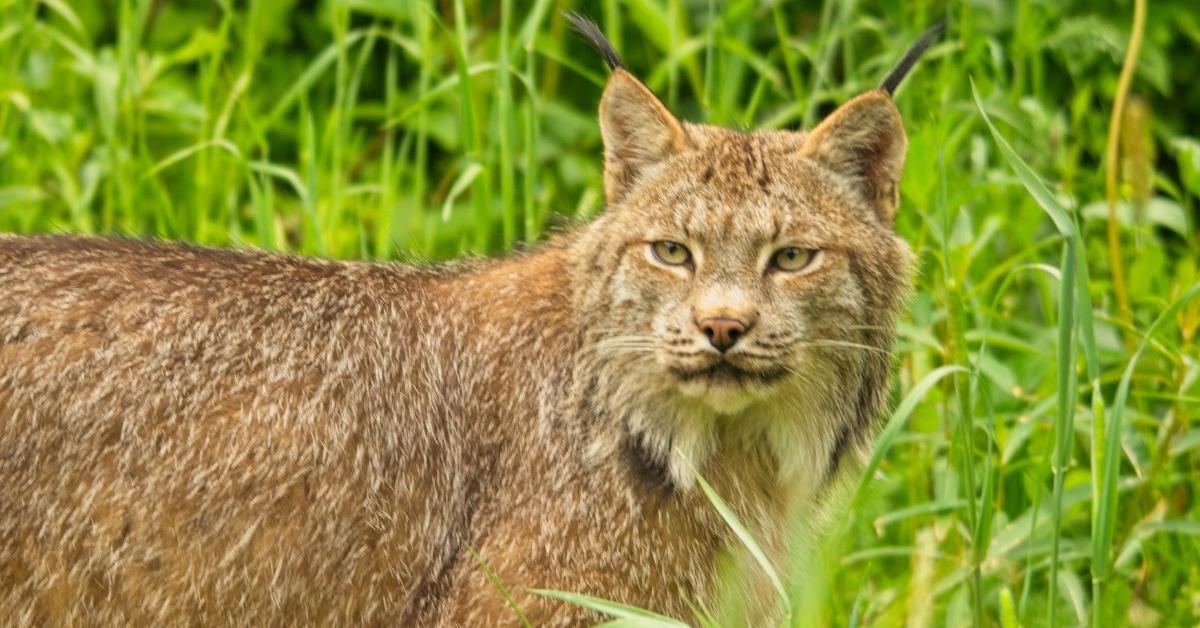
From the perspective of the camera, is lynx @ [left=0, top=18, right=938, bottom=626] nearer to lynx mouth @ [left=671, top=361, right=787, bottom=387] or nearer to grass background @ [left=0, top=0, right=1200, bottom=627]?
lynx mouth @ [left=671, top=361, right=787, bottom=387]

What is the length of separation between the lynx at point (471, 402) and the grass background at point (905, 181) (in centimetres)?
31

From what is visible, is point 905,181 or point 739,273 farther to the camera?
point 905,181

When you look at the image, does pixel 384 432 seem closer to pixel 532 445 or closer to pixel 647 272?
pixel 532 445

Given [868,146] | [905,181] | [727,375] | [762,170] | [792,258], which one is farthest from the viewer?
[905,181]

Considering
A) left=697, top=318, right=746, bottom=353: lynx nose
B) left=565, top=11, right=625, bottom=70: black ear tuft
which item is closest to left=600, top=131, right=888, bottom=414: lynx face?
left=697, top=318, right=746, bottom=353: lynx nose

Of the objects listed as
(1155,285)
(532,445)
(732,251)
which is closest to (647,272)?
(732,251)

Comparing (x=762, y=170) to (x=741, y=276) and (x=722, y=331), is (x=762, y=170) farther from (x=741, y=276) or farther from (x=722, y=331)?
(x=722, y=331)

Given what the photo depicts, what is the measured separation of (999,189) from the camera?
747 cm

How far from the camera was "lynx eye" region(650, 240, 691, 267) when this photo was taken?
204 inches

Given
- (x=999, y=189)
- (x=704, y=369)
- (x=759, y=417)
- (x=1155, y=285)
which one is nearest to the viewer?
(x=704, y=369)

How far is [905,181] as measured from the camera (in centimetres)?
639

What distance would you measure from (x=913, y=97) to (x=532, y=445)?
299 centimetres

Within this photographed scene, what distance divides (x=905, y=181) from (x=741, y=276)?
1472mm

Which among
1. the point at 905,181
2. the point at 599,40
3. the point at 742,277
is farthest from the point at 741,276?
the point at 905,181
